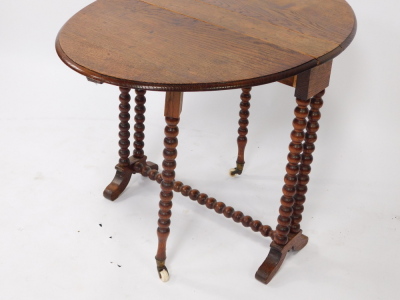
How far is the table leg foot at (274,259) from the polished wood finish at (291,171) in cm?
3

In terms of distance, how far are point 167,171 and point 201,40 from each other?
0.47m

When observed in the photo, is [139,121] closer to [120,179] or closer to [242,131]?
[120,179]

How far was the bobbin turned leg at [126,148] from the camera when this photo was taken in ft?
11.4

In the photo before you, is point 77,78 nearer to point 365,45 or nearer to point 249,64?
point 365,45

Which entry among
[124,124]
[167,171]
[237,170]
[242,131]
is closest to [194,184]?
[237,170]

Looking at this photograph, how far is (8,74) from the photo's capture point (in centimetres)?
440

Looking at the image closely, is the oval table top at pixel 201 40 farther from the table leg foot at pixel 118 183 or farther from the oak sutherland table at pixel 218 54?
the table leg foot at pixel 118 183

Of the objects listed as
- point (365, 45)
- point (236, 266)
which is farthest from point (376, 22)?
point (236, 266)

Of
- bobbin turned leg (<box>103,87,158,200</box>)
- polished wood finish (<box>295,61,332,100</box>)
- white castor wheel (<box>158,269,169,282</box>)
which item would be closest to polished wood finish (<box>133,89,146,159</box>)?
bobbin turned leg (<box>103,87,158,200</box>)

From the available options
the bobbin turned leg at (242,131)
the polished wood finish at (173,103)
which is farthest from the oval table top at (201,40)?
the bobbin turned leg at (242,131)

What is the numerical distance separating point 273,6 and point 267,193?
879 mm

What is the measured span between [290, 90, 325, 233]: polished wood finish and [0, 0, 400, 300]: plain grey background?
174 millimetres

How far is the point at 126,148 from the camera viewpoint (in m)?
3.56

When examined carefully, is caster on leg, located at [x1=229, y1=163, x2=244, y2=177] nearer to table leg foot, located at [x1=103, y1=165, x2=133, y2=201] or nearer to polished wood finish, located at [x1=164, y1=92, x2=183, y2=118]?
table leg foot, located at [x1=103, y1=165, x2=133, y2=201]
